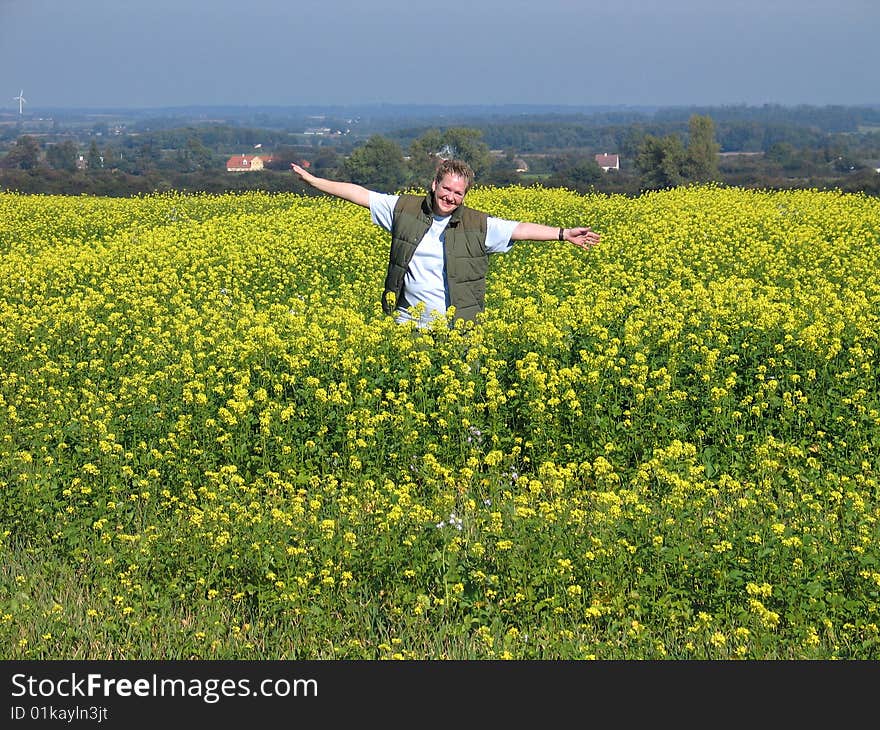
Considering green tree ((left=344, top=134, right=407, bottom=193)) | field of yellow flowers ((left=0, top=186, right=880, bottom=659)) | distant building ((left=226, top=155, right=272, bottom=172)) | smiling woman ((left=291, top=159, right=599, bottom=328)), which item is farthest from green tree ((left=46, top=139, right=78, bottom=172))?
smiling woman ((left=291, top=159, right=599, bottom=328))

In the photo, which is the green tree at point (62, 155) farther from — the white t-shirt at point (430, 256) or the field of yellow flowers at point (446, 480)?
the white t-shirt at point (430, 256)

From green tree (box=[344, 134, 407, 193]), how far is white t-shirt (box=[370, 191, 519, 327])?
36.9 m

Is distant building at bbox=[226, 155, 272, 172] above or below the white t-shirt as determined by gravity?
below

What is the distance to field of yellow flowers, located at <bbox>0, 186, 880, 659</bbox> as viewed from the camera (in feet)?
16.9

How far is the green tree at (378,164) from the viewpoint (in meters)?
45.7

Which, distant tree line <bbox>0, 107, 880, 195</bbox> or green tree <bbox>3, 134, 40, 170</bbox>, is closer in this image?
distant tree line <bbox>0, 107, 880, 195</bbox>

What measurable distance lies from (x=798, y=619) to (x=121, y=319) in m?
8.23

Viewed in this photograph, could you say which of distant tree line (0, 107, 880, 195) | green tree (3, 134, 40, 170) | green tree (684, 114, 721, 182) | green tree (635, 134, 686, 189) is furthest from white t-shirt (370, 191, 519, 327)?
green tree (3, 134, 40, 170)

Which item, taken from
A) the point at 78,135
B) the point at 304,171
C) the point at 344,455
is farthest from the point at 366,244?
the point at 78,135

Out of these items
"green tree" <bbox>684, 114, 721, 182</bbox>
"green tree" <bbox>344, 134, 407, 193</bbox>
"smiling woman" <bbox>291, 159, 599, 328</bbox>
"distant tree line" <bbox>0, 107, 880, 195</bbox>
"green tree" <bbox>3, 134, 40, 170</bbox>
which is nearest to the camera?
"smiling woman" <bbox>291, 159, 599, 328</bbox>

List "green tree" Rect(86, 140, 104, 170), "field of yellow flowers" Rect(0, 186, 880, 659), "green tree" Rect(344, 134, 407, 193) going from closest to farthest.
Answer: "field of yellow flowers" Rect(0, 186, 880, 659) < "green tree" Rect(344, 134, 407, 193) < "green tree" Rect(86, 140, 104, 170)

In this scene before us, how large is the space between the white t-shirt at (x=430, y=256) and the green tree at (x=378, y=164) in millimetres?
36927

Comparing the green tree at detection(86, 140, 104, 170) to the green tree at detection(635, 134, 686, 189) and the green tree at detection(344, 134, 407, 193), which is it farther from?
the green tree at detection(635, 134, 686, 189)

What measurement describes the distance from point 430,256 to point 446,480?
2.28m
